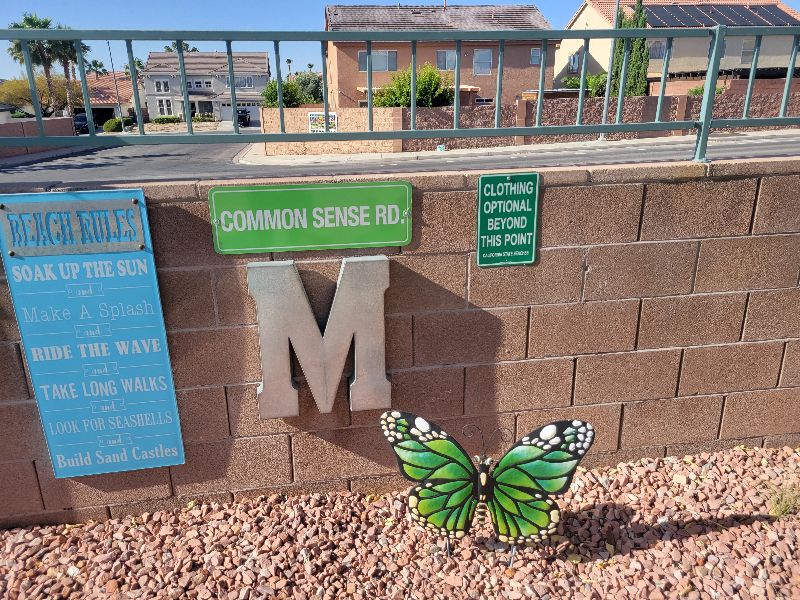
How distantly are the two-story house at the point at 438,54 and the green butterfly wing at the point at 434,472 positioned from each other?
102 feet

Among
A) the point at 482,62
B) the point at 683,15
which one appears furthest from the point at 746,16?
the point at 482,62

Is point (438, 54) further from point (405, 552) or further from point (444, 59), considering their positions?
point (405, 552)

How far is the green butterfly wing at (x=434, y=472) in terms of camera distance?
283cm

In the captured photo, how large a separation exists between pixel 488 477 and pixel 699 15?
3346cm

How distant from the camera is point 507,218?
10.4ft

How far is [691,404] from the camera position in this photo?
3742mm

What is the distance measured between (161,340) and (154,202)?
73 cm

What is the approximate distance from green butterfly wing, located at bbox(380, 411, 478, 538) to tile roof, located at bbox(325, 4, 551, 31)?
115ft

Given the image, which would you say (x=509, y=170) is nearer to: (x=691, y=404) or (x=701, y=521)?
(x=691, y=404)

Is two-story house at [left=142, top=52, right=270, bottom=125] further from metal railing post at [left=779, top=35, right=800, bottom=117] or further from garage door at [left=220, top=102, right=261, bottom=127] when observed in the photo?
metal railing post at [left=779, top=35, right=800, bottom=117]

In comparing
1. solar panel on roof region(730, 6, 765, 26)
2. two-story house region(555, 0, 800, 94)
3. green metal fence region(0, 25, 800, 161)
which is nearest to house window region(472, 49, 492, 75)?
two-story house region(555, 0, 800, 94)

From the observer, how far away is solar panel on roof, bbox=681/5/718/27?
27.3 meters

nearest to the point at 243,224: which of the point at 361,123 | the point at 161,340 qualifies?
the point at 161,340

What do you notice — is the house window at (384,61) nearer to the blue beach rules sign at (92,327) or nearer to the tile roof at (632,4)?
the tile roof at (632,4)
